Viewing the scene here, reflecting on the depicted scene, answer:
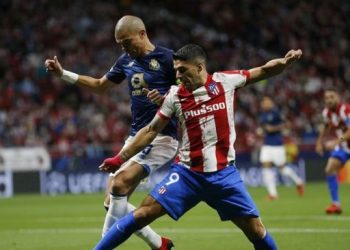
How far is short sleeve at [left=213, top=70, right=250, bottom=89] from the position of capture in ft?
27.0

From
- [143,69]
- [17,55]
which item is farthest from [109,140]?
[143,69]

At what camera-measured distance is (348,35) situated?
3259cm

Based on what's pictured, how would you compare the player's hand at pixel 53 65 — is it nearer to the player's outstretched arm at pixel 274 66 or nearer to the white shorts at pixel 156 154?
the white shorts at pixel 156 154

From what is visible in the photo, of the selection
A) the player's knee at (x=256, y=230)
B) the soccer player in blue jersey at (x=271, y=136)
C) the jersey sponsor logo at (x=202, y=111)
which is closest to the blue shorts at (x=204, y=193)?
the player's knee at (x=256, y=230)

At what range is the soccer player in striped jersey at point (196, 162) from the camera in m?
7.96

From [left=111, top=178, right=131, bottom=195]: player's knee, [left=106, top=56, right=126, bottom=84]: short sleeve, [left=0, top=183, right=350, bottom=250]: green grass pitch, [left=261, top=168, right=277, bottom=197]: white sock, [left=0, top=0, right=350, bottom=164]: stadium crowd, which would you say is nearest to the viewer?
[left=111, top=178, right=131, bottom=195]: player's knee

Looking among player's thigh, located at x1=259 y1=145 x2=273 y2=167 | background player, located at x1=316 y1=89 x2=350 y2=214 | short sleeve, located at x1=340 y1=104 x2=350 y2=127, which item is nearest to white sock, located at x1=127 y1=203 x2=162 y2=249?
background player, located at x1=316 y1=89 x2=350 y2=214

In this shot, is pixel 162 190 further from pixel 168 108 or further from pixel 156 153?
pixel 156 153

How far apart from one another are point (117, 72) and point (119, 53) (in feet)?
67.4

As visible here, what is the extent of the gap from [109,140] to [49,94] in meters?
3.08

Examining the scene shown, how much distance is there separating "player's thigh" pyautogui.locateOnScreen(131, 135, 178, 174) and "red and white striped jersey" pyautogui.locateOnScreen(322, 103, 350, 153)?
6.39 metres

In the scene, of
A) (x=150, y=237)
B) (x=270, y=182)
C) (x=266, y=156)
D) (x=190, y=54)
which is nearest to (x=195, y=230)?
(x=150, y=237)

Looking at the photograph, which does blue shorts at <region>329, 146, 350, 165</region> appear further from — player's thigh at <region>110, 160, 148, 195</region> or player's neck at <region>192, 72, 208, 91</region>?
player's neck at <region>192, 72, 208, 91</region>

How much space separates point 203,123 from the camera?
8.05m
